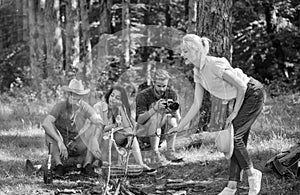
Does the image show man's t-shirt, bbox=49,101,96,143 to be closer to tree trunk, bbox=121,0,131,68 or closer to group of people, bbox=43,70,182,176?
group of people, bbox=43,70,182,176

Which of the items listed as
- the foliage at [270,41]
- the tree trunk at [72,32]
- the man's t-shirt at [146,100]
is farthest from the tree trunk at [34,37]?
the man's t-shirt at [146,100]

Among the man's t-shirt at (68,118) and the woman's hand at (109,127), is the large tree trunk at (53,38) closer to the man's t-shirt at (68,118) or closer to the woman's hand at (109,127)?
the man's t-shirt at (68,118)

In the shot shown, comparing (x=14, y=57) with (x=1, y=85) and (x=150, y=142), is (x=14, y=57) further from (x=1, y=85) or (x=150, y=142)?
(x=150, y=142)

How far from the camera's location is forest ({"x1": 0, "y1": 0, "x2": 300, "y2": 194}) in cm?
671

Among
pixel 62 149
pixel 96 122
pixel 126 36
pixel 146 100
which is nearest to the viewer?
pixel 96 122

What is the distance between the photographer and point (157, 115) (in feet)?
21.0

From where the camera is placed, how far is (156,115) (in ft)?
21.0

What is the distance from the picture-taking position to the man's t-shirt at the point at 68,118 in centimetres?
601

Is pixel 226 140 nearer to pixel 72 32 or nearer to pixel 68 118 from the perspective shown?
pixel 68 118

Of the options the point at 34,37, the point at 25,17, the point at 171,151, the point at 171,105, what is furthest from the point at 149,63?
the point at 25,17

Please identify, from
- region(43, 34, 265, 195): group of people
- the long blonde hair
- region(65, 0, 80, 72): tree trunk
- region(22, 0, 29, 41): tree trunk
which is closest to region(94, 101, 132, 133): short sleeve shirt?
region(43, 34, 265, 195): group of people

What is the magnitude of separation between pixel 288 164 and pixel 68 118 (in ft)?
7.65

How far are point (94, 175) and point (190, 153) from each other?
1.58 meters

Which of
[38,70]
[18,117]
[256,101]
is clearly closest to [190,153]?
[256,101]
